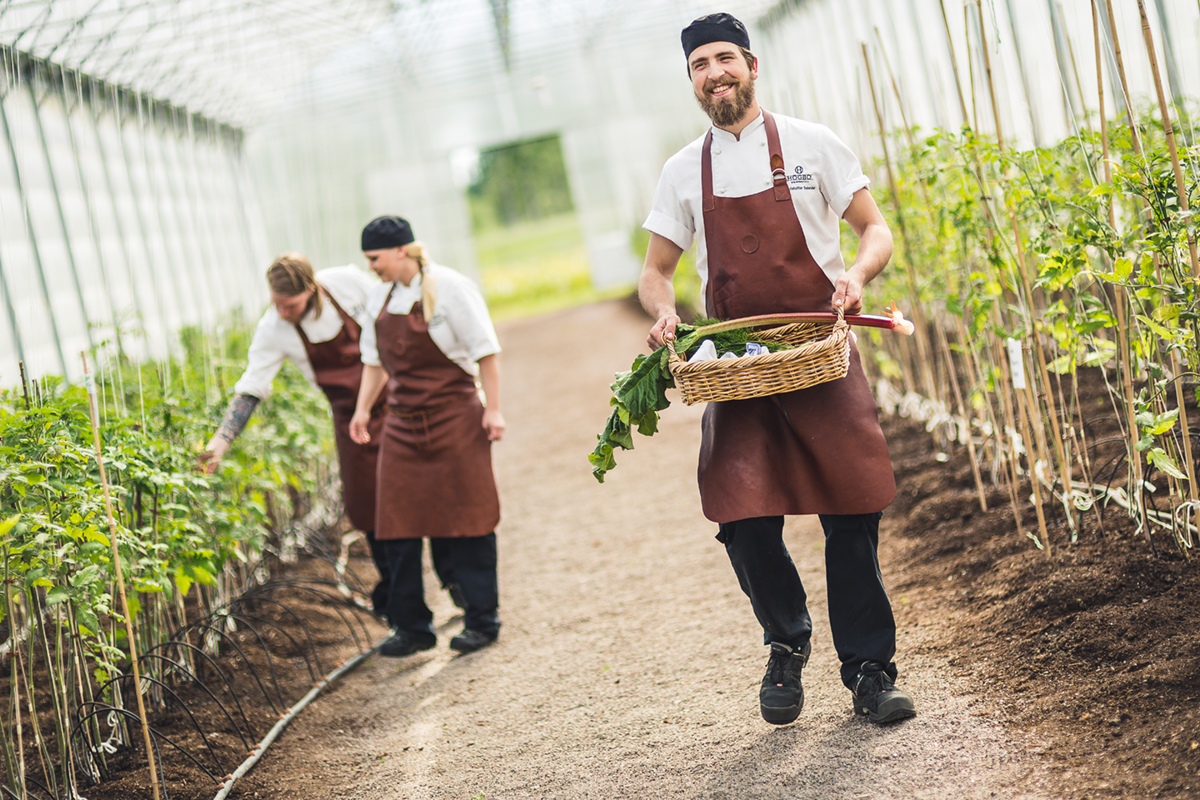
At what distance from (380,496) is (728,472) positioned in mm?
1845

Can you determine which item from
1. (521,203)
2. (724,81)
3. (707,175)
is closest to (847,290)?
(707,175)

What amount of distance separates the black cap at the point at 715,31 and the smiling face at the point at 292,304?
217cm

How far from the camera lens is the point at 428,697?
3.57 m

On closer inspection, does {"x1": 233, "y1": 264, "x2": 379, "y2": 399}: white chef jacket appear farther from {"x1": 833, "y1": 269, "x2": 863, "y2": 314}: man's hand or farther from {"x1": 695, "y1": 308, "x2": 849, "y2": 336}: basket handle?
{"x1": 833, "y1": 269, "x2": 863, "y2": 314}: man's hand

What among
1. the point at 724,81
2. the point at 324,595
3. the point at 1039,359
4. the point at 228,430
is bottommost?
the point at 324,595

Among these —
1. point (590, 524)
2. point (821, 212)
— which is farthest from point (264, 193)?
point (821, 212)

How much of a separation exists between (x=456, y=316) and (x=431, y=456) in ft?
1.74

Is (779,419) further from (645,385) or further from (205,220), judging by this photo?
(205,220)

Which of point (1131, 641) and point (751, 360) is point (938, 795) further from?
point (751, 360)

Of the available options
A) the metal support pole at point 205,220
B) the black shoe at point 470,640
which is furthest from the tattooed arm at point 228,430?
the metal support pole at point 205,220

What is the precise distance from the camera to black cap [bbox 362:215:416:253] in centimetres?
386

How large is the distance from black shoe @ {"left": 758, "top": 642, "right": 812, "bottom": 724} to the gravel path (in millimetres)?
66

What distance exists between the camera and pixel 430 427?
395 centimetres

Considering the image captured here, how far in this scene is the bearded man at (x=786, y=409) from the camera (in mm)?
2521
